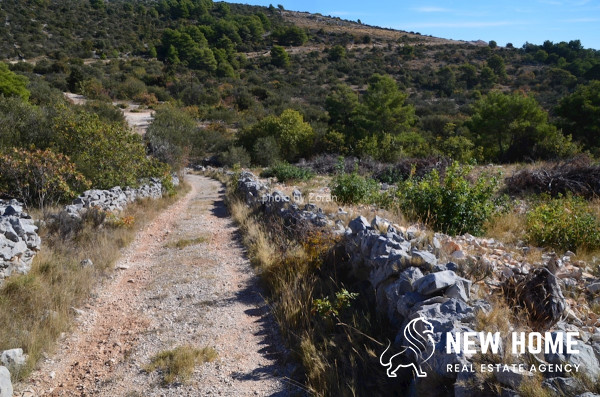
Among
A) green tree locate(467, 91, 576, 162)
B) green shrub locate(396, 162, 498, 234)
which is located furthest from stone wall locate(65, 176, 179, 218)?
green tree locate(467, 91, 576, 162)

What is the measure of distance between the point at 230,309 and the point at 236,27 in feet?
255

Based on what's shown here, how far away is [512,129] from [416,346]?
880 inches

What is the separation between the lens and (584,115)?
22.5m

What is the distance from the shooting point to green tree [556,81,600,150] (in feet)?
71.2

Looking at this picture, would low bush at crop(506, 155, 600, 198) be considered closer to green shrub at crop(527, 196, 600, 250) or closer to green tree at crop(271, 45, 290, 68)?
green shrub at crop(527, 196, 600, 250)

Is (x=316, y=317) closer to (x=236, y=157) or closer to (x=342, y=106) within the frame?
(x=236, y=157)

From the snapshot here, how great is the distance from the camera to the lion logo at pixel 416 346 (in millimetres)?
2992

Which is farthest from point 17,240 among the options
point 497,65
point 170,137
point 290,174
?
point 497,65

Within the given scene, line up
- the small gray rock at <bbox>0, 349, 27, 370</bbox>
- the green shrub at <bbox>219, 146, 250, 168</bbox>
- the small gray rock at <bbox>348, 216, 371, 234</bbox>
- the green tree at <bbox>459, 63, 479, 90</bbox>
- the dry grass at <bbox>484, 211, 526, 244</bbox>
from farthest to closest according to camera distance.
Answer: the green tree at <bbox>459, 63, 479, 90</bbox>
the green shrub at <bbox>219, 146, 250, 168</bbox>
the dry grass at <bbox>484, 211, 526, 244</bbox>
the small gray rock at <bbox>348, 216, 371, 234</bbox>
the small gray rock at <bbox>0, 349, 27, 370</bbox>

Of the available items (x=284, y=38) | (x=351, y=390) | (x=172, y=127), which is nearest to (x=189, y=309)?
(x=351, y=390)

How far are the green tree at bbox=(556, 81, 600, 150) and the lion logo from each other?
23.3m

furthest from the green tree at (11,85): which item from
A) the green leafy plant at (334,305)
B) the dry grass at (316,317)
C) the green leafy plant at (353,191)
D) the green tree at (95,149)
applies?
the green leafy plant at (334,305)

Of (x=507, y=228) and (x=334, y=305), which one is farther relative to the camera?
(x=507, y=228)

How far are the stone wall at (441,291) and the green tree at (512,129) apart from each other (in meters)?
17.5
